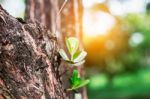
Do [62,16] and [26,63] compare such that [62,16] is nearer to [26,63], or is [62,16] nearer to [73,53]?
[73,53]

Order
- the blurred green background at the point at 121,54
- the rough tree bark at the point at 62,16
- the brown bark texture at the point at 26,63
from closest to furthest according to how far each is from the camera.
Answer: the brown bark texture at the point at 26,63, the rough tree bark at the point at 62,16, the blurred green background at the point at 121,54

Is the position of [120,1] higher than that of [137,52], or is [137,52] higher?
[120,1]

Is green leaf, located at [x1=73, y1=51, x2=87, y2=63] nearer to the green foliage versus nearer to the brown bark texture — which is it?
the green foliage

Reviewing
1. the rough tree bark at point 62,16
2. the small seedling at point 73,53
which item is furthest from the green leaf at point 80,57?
the rough tree bark at point 62,16

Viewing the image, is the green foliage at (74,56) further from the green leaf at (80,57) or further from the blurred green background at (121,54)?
the blurred green background at (121,54)

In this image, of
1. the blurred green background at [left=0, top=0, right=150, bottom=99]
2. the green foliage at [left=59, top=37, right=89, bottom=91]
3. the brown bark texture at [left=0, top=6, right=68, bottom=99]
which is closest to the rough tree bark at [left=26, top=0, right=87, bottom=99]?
the green foliage at [left=59, top=37, right=89, bottom=91]

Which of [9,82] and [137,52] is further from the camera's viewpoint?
[137,52]

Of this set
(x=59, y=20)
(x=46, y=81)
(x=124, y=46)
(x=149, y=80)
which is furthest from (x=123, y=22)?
(x=46, y=81)

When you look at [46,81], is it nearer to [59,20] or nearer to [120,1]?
[59,20]
